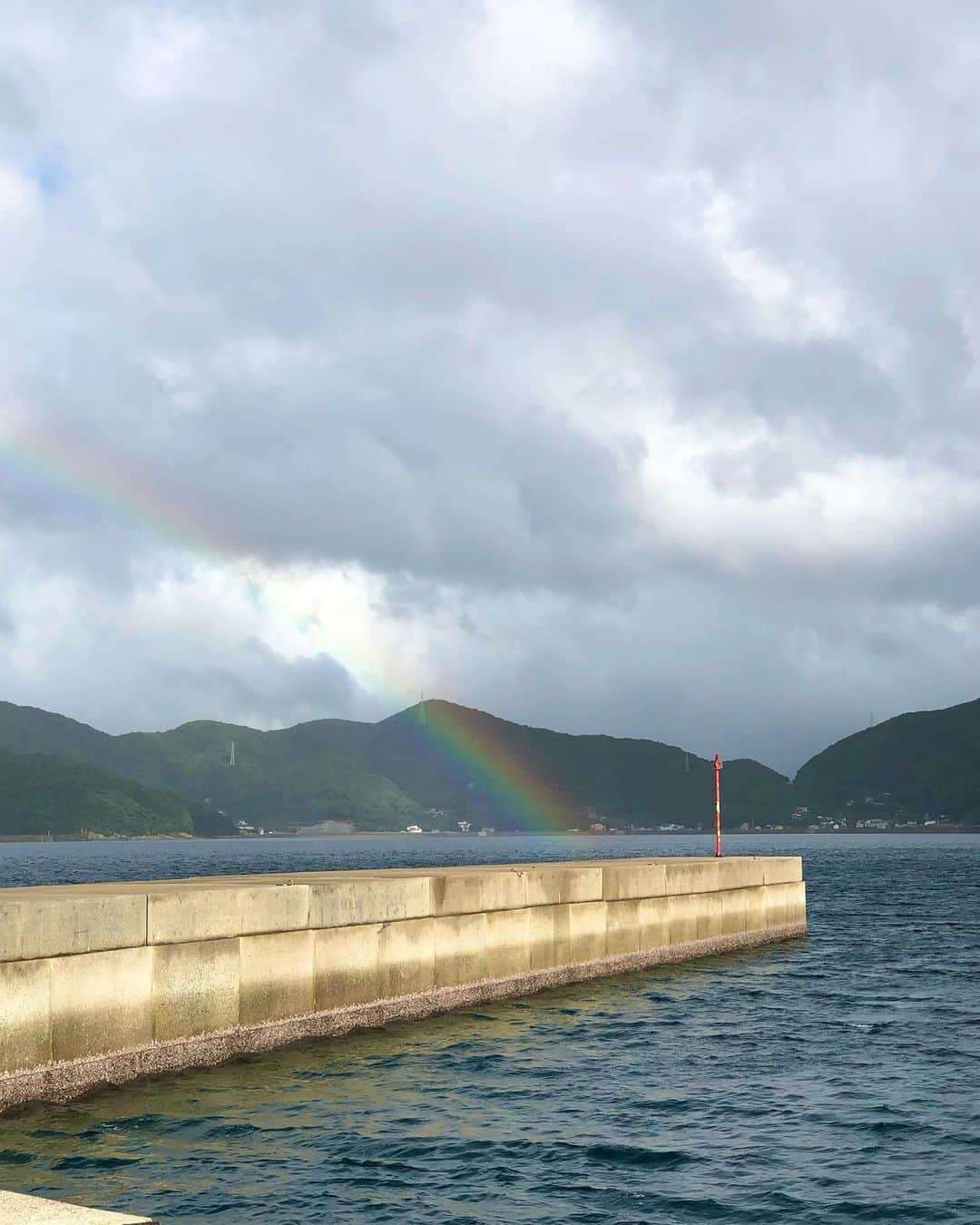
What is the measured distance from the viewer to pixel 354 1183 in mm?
13430

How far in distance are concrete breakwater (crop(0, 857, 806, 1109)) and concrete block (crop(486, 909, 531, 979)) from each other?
4cm

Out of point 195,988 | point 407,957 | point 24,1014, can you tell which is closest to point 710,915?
point 407,957

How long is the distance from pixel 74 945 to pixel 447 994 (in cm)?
899

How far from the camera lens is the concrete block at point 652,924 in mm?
31297

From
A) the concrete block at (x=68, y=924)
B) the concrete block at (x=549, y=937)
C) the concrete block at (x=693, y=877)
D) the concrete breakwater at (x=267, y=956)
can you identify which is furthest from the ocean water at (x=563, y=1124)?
the concrete block at (x=693, y=877)

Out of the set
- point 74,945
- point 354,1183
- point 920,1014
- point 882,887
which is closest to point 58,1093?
point 74,945

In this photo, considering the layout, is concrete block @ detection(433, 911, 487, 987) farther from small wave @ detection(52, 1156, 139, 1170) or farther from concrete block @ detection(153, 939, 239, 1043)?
small wave @ detection(52, 1156, 139, 1170)

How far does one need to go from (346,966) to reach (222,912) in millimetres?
3104

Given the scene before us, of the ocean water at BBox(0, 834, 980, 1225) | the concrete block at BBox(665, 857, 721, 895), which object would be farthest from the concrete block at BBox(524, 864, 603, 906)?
the concrete block at BBox(665, 857, 721, 895)

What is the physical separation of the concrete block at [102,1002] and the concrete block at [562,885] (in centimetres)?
1049

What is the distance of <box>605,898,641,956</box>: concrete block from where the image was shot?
29859 millimetres

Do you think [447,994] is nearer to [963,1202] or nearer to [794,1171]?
[794,1171]

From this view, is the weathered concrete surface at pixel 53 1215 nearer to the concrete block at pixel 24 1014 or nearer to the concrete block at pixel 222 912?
the concrete block at pixel 24 1014

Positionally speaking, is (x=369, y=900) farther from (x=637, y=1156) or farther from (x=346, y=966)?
(x=637, y=1156)
